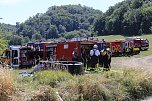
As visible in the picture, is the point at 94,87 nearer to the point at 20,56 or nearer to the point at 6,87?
the point at 6,87

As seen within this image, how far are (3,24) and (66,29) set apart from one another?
17335 centimetres

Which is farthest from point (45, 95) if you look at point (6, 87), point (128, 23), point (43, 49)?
point (128, 23)

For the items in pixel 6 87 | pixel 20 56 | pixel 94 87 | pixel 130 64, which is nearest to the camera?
pixel 6 87

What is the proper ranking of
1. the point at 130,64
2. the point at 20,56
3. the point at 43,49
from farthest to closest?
1. the point at 43,49
2. the point at 20,56
3. the point at 130,64

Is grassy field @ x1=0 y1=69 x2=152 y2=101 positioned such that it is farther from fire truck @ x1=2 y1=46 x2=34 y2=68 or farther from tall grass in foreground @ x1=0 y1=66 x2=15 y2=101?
fire truck @ x1=2 y1=46 x2=34 y2=68

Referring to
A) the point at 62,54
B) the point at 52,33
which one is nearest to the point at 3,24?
the point at 62,54

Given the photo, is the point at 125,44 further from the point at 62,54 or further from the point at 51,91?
the point at 51,91

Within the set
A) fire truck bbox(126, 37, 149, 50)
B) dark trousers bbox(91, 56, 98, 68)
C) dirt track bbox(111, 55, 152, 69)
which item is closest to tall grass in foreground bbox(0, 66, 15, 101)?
dirt track bbox(111, 55, 152, 69)

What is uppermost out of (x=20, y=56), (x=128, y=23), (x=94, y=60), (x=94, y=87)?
(x=128, y=23)

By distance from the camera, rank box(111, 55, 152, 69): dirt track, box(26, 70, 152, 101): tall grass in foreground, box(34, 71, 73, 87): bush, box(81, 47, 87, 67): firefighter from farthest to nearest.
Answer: box(81, 47, 87, 67): firefighter → box(111, 55, 152, 69): dirt track → box(34, 71, 73, 87): bush → box(26, 70, 152, 101): tall grass in foreground

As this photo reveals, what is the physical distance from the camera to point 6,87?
855cm

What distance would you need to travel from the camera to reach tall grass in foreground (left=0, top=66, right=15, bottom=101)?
8.40m

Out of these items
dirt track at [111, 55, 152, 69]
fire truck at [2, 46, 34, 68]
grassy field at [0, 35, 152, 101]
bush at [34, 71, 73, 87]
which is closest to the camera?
grassy field at [0, 35, 152, 101]

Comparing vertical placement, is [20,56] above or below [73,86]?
below
